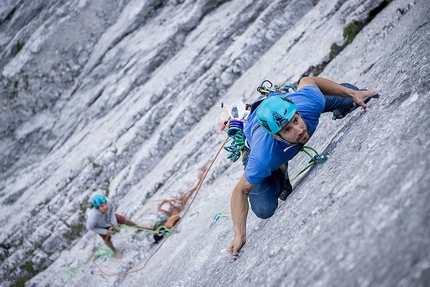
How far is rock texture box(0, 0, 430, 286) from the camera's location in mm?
2586

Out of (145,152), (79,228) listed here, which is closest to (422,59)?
(145,152)

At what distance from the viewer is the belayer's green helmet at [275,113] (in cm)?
371

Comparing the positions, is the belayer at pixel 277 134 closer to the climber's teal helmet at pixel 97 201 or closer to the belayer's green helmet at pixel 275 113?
the belayer's green helmet at pixel 275 113

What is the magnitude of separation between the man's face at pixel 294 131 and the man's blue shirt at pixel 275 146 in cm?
14

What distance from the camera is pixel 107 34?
26266 millimetres

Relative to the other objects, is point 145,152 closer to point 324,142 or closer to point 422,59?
point 324,142

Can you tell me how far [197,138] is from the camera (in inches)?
465

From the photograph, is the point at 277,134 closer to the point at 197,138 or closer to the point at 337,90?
the point at 337,90

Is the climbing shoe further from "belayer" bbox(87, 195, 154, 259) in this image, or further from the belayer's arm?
"belayer" bbox(87, 195, 154, 259)

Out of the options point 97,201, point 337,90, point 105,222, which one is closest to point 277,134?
point 337,90

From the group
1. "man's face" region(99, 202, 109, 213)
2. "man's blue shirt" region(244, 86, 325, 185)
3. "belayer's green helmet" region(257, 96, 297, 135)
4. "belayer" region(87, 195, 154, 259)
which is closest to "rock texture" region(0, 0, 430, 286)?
"man's blue shirt" region(244, 86, 325, 185)

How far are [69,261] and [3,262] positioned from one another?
220 inches


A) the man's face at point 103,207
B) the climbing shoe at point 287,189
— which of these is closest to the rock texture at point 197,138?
the climbing shoe at point 287,189

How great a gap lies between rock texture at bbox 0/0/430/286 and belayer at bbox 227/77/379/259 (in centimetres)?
27
